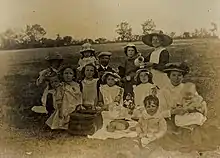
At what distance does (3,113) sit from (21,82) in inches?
4.2

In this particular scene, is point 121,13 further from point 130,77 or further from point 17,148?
point 17,148

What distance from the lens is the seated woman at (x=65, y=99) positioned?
51.1 inches

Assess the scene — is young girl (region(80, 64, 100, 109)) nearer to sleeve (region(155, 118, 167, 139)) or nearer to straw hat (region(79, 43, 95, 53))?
straw hat (region(79, 43, 95, 53))

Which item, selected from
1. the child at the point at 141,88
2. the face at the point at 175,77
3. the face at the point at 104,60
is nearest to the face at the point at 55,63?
the face at the point at 104,60

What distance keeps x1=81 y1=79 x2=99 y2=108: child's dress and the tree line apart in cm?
12

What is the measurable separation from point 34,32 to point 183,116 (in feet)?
1.69

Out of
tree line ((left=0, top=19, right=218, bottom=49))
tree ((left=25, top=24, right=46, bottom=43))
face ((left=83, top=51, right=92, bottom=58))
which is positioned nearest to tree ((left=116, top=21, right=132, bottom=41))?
tree line ((left=0, top=19, right=218, bottom=49))

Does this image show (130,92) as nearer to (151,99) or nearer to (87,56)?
(151,99)

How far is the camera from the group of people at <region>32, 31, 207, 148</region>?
130cm

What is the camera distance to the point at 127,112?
130cm

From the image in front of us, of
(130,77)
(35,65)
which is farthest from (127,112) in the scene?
(35,65)

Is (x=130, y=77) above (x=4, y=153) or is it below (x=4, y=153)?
above

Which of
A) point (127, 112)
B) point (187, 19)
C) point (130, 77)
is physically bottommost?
point (127, 112)

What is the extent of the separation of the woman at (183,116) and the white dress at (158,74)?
0.01m
